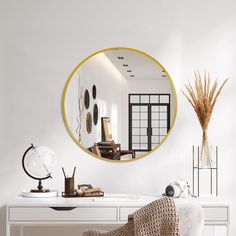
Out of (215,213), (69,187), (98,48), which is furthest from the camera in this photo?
(98,48)

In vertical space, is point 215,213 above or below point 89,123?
below

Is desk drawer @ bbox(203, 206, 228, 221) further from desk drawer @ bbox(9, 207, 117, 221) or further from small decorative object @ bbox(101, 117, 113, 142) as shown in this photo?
small decorative object @ bbox(101, 117, 113, 142)

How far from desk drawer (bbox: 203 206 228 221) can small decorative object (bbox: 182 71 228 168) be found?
0.43 m

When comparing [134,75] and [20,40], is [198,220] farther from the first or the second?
[20,40]

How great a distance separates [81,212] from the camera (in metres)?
3.85

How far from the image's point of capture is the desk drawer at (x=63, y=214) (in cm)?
383

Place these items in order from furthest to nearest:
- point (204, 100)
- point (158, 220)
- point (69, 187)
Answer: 1. point (204, 100)
2. point (69, 187)
3. point (158, 220)

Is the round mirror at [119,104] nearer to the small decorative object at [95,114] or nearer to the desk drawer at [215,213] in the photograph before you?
the small decorative object at [95,114]

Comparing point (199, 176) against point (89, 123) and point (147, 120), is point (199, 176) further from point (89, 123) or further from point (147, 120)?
point (89, 123)

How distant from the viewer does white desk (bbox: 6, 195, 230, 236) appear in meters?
3.83

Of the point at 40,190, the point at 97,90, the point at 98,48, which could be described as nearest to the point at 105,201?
the point at 40,190

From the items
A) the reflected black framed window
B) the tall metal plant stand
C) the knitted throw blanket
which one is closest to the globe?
the reflected black framed window

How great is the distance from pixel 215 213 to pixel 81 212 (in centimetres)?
91

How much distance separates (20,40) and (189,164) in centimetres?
162
